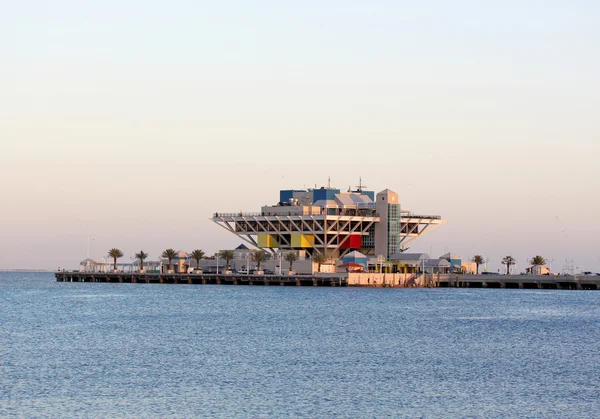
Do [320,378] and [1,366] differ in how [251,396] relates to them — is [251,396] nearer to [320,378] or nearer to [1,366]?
[320,378]

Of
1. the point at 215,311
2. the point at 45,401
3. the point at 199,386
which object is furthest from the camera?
the point at 215,311

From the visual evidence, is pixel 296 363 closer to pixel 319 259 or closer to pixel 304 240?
pixel 319 259

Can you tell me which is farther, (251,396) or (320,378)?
(320,378)

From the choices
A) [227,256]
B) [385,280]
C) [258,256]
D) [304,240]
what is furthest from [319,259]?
[227,256]

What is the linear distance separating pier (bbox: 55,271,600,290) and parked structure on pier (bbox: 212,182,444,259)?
12600 millimetres

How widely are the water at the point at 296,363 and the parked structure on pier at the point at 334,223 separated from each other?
7593cm

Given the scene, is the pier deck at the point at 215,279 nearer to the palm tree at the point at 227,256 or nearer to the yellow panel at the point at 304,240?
the palm tree at the point at 227,256

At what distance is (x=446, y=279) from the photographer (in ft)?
541

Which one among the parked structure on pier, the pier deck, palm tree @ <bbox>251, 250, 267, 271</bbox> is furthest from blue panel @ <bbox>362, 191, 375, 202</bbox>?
the pier deck

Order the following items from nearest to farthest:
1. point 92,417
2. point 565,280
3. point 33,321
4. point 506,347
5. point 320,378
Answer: point 92,417
point 320,378
point 506,347
point 33,321
point 565,280

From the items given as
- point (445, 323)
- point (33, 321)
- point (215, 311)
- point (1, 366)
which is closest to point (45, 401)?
point (1, 366)

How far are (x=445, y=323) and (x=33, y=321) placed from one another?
33.1 metres

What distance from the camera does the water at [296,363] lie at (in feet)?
131

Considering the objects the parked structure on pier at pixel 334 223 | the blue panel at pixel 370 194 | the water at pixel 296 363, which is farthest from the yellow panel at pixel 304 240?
the water at pixel 296 363
